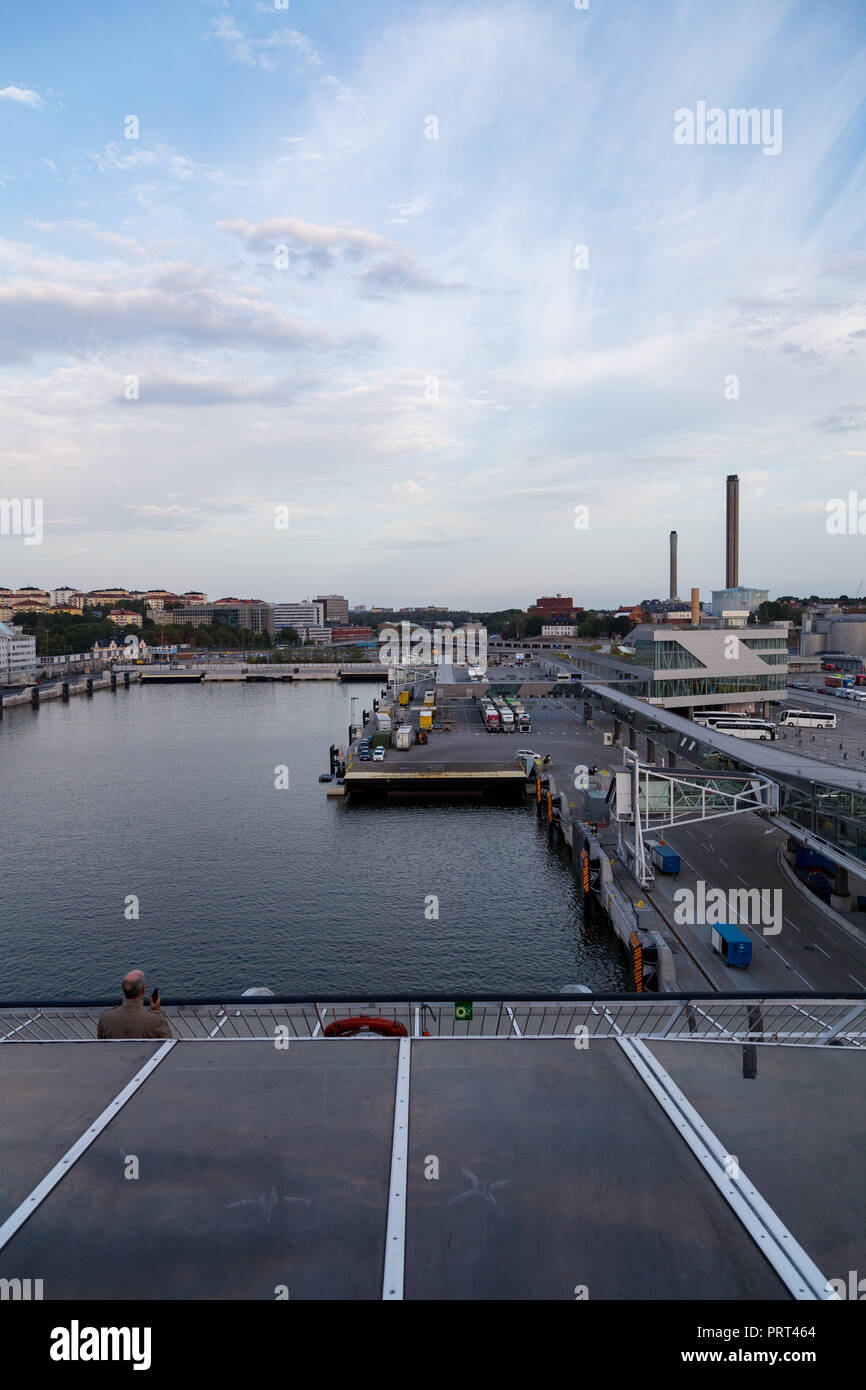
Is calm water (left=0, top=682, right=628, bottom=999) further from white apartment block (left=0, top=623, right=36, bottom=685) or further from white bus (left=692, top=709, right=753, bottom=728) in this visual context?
white apartment block (left=0, top=623, right=36, bottom=685)

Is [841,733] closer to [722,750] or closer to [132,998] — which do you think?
[722,750]

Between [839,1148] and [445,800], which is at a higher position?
[839,1148]

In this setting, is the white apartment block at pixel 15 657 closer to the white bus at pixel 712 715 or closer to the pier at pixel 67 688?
the pier at pixel 67 688

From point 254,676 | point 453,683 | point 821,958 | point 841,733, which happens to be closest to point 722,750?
point 821,958

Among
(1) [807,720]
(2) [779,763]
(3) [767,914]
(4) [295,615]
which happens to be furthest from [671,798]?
(4) [295,615]

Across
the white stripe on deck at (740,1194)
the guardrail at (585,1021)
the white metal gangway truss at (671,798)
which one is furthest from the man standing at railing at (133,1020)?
the white metal gangway truss at (671,798)

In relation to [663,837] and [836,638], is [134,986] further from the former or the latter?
[836,638]

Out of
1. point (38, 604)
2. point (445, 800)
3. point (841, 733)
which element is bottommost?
point (445, 800)
